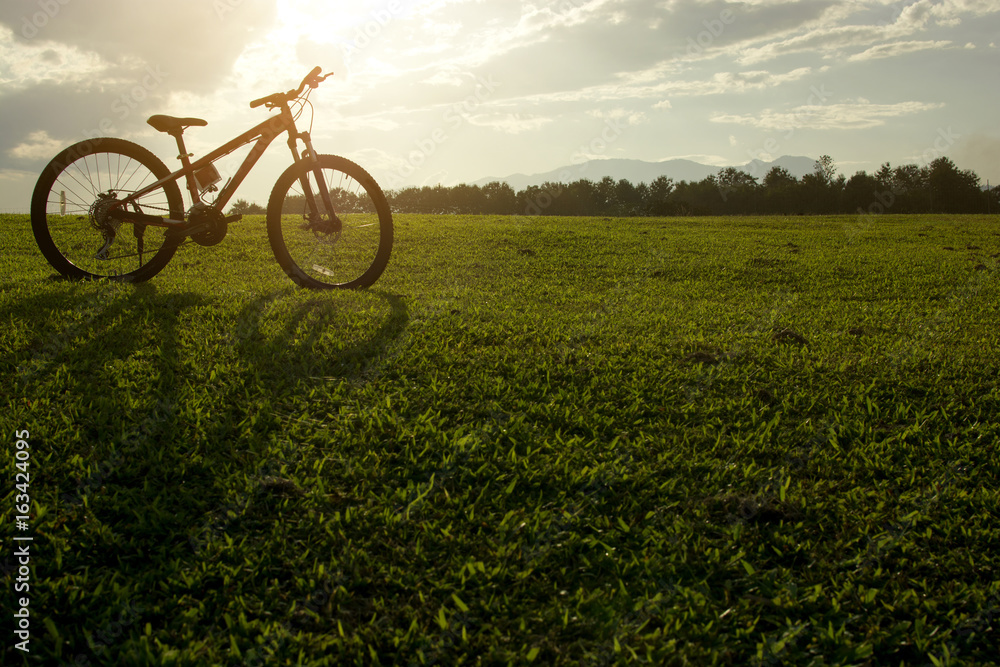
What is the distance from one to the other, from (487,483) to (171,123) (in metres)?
4.52

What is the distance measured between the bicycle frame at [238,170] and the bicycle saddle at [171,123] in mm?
69

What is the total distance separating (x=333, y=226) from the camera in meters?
5.34

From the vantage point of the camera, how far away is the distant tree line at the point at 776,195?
49625 millimetres

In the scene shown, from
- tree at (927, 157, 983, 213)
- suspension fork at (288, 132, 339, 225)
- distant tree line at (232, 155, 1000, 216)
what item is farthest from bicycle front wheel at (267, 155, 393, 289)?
tree at (927, 157, 983, 213)

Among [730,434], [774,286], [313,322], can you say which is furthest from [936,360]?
[313,322]

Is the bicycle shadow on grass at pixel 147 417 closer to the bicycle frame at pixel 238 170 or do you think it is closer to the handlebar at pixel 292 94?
the bicycle frame at pixel 238 170

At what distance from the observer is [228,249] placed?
7812mm

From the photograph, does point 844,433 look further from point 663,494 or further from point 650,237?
point 650,237

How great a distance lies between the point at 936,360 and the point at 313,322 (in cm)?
424

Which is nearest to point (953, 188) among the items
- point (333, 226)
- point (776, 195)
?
point (776, 195)

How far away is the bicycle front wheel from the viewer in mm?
5270

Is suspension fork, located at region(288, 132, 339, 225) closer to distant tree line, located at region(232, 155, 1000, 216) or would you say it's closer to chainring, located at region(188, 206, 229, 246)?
chainring, located at region(188, 206, 229, 246)

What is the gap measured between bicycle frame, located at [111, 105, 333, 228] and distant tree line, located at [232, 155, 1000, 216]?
112 ft

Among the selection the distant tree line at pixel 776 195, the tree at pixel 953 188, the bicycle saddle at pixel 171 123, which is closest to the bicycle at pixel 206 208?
the bicycle saddle at pixel 171 123
